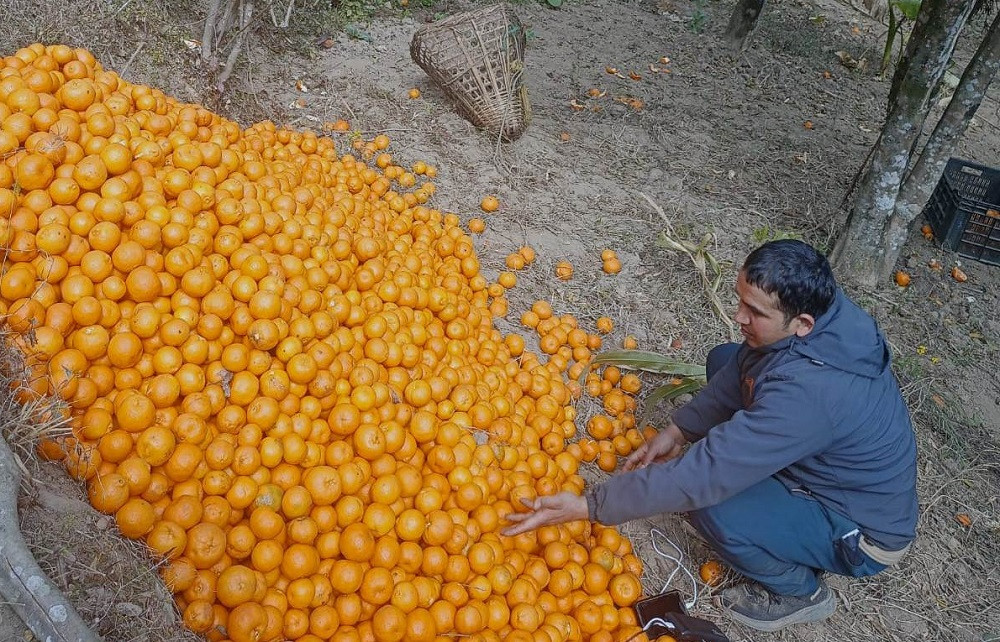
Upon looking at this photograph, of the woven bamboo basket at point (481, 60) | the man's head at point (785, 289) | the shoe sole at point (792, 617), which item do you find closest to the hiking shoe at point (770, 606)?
the shoe sole at point (792, 617)

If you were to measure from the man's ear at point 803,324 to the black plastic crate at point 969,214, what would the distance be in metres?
4.15

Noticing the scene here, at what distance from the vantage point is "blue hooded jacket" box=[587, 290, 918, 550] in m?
2.32

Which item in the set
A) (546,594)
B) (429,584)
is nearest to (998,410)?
(546,594)

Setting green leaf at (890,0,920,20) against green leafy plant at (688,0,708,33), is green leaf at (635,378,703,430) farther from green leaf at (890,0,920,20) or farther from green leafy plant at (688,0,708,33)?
green leafy plant at (688,0,708,33)

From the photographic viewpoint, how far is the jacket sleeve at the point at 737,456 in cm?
230

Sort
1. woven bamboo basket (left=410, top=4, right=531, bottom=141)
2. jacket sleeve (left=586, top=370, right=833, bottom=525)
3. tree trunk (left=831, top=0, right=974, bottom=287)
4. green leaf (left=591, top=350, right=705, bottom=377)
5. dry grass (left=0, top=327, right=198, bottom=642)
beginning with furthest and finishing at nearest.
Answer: woven bamboo basket (left=410, top=4, right=531, bottom=141)
tree trunk (left=831, top=0, right=974, bottom=287)
green leaf (left=591, top=350, right=705, bottom=377)
jacket sleeve (left=586, top=370, right=833, bottom=525)
dry grass (left=0, top=327, right=198, bottom=642)

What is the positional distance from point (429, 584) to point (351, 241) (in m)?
1.66

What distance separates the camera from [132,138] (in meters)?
2.48

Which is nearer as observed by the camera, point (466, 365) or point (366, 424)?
point (366, 424)

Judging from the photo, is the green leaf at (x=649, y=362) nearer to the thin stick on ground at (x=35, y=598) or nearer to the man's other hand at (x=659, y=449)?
the man's other hand at (x=659, y=449)

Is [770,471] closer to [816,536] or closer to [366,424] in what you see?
[816,536]

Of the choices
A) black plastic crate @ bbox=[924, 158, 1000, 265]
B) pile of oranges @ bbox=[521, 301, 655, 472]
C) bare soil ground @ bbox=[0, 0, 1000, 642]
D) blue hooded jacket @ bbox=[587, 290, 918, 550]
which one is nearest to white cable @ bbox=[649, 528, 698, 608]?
bare soil ground @ bbox=[0, 0, 1000, 642]

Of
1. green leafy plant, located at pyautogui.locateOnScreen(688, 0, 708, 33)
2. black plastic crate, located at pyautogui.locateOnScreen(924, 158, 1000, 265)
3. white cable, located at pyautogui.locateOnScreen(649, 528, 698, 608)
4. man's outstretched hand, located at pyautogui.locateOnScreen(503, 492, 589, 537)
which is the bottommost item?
white cable, located at pyautogui.locateOnScreen(649, 528, 698, 608)

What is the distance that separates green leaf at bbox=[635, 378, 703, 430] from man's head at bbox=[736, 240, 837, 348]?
3.51 ft
